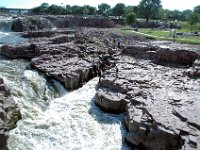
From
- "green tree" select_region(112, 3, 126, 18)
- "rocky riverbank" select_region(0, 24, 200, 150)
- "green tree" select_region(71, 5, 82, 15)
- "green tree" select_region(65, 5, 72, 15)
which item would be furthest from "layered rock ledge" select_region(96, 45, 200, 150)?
"green tree" select_region(71, 5, 82, 15)

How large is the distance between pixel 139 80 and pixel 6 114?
10.7 m

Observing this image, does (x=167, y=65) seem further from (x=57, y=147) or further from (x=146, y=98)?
(x=57, y=147)

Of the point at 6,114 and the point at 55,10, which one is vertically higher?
the point at 55,10

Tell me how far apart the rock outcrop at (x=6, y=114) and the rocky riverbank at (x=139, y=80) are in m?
6.00

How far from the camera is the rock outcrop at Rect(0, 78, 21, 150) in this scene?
16203mm

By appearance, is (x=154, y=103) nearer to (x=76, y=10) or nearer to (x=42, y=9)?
(x=76, y=10)

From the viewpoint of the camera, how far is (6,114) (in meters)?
18.0

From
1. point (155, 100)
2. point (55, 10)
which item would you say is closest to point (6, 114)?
point (155, 100)

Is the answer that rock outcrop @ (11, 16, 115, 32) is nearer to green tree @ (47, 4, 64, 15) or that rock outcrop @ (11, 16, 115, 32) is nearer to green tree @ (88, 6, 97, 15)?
green tree @ (47, 4, 64, 15)

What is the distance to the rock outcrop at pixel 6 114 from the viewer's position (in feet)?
53.2

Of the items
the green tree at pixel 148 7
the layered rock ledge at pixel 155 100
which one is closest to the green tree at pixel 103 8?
the green tree at pixel 148 7

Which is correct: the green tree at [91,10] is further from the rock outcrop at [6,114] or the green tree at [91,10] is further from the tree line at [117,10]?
the rock outcrop at [6,114]

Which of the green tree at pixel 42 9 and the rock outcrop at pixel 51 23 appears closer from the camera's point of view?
the rock outcrop at pixel 51 23

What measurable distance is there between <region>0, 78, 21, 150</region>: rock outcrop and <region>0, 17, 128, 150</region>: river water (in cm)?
42
